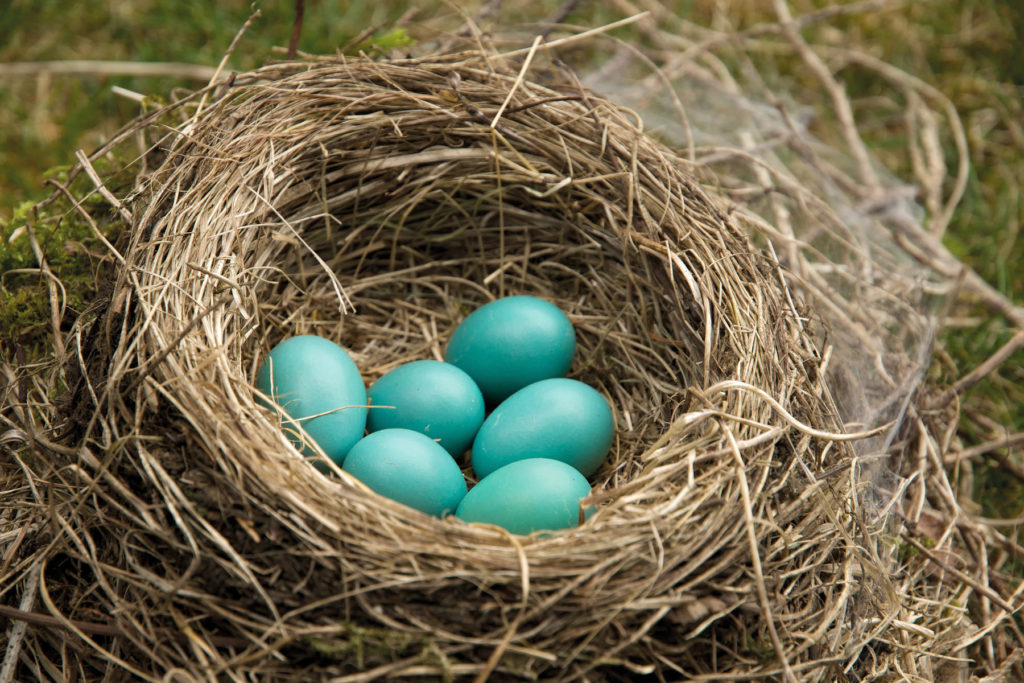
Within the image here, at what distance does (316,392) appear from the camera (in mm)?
2041

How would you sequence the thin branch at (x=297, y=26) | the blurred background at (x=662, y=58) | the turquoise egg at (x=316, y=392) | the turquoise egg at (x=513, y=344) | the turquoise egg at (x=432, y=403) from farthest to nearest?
the blurred background at (x=662, y=58)
the thin branch at (x=297, y=26)
the turquoise egg at (x=513, y=344)
the turquoise egg at (x=432, y=403)
the turquoise egg at (x=316, y=392)

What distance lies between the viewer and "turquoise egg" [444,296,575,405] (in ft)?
7.40

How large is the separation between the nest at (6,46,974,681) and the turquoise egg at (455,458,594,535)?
70mm

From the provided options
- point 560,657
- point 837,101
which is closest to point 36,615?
point 560,657

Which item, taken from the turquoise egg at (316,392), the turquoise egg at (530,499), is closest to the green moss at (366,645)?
the turquoise egg at (530,499)

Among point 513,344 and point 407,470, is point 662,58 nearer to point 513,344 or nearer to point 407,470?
point 513,344

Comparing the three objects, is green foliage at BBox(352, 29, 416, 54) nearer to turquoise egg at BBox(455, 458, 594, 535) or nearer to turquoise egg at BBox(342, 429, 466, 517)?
turquoise egg at BBox(342, 429, 466, 517)

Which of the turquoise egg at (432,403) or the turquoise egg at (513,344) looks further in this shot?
the turquoise egg at (513,344)

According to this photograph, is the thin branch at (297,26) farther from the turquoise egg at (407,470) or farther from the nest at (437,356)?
the turquoise egg at (407,470)

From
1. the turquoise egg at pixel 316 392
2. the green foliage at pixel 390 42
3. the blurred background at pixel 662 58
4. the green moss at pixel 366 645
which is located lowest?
the green moss at pixel 366 645

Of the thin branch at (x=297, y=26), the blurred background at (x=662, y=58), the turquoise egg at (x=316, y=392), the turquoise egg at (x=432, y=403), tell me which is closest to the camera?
the turquoise egg at (x=316, y=392)

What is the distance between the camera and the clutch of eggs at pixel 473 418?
1.88 metres

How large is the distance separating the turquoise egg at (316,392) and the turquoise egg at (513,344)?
13.7 inches

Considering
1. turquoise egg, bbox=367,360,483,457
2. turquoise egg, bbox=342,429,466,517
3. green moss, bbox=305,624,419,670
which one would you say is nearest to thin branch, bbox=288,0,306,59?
turquoise egg, bbox=367,360,483,457
